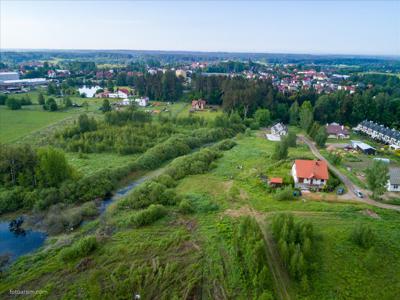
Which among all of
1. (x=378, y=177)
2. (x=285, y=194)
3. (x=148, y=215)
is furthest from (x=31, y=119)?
(x=378, y=177)

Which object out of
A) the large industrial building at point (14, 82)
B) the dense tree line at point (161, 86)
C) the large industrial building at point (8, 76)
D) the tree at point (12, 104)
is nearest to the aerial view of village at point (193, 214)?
the tree at point (12, 104)

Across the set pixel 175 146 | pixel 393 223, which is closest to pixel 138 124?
pixel 175 146

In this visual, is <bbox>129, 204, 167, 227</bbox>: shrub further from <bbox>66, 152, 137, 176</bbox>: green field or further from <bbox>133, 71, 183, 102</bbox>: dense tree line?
<bbox>133, 71, 183, 102</bbox>: dense tree line

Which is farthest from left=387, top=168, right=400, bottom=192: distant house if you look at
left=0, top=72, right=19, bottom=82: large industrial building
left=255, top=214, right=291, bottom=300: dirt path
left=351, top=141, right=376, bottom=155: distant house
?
left=0, top=72, right=19, bottom=82: large industrial building

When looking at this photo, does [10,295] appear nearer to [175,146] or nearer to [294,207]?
[294,207]

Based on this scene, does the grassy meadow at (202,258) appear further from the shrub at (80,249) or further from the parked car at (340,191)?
the parked car at (340,191)
